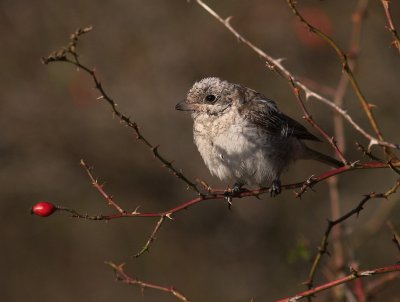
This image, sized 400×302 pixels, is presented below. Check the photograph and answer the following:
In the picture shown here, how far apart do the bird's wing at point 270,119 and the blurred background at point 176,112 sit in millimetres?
2833

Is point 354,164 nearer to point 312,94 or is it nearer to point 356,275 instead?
point 312,94

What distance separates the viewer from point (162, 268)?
1094 centimetres

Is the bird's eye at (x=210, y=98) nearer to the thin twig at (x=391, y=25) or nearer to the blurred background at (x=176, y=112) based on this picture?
the thin twig at (x=391, y=25)

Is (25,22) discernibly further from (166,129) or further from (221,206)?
(221,206)

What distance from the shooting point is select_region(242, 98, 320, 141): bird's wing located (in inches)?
206

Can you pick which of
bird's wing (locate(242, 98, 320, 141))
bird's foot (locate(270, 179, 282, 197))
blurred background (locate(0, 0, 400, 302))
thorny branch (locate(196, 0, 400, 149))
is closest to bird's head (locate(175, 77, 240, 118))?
bird's wing (locate(242, 98, 320, 141))

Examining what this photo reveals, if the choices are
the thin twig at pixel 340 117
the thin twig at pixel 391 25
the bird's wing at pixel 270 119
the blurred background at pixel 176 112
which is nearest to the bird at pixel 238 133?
the bird's wing at pixel 270 119

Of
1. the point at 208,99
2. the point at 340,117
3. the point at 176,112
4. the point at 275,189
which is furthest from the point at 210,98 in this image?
the point at 176,112

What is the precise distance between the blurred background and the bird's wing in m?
2.83

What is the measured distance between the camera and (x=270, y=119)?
210 inches

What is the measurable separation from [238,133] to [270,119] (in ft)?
1.45

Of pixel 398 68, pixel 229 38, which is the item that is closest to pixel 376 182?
pixel 398 68

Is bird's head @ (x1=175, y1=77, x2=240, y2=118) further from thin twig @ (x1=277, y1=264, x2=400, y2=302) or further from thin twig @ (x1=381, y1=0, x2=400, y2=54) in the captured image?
thin twig @ (x1=277, y1=264, x2=400, y2=302)

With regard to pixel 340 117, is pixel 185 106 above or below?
above
